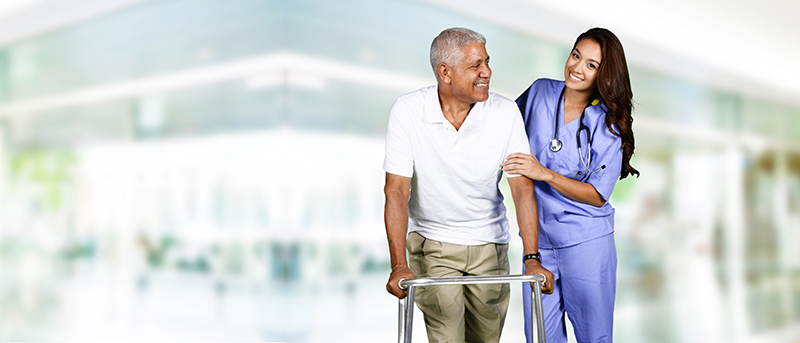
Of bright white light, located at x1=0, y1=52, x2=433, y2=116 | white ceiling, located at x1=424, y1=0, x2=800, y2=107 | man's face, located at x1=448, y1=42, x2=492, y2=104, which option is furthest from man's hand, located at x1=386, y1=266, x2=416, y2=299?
white ceiling, located at x1=424, y1=0, x2=800, y2=107

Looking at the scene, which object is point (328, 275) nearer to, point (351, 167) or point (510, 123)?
point (351, 167)

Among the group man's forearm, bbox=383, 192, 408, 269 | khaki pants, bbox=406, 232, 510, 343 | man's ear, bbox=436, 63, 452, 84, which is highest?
man's ear, bbox=436, 63, 452, 84

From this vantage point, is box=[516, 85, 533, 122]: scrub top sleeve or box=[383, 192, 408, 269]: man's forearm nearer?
box=[383, 192, 408, 269]: man's forearm

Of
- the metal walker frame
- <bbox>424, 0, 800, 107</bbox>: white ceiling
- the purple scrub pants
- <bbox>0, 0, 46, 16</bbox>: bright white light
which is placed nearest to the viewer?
the metal walker frame

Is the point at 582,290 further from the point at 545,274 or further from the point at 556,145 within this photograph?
the point at 556,145

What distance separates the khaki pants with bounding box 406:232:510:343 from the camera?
1773 millimetres

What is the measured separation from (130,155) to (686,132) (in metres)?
4.65

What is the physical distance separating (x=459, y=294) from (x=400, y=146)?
480 millimetres

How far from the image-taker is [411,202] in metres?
1.83

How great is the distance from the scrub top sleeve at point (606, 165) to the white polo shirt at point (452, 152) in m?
0.24

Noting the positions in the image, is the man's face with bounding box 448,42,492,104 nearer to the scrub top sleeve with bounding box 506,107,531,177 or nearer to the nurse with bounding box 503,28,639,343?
the scrub top sleeve with bounding box 506,107,531,177

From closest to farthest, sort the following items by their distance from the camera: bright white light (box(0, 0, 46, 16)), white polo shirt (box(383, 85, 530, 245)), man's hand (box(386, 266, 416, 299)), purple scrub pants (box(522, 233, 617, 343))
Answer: man's hand (box(386, 266, 416, 299))
white polo shirt (box(383, 85, 530, 245))
purple scrub pants (box(522, 233, 617, 343))
bright white light (box(0, 0, 46, 16))

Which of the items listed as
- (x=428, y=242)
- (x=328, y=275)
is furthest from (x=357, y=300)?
(x=428, y=242)

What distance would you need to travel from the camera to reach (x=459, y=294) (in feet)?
5.85
